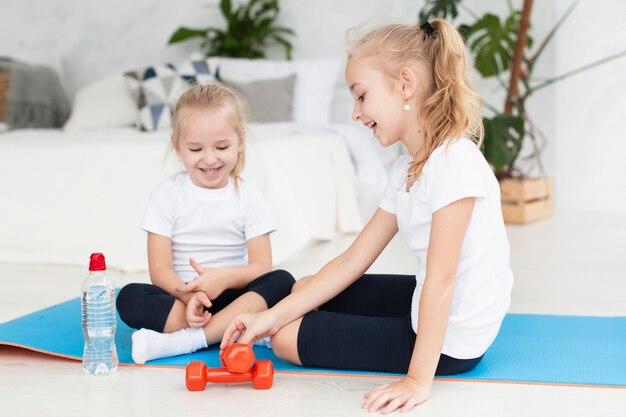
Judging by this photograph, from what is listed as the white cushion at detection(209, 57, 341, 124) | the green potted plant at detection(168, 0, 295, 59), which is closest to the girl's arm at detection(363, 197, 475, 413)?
the white cushion at detection(209, 57, 341, 124)

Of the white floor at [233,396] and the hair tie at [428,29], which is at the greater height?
the hair tie at [428,29]

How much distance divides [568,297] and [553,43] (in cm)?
244

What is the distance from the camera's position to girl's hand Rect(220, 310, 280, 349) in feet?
5.17

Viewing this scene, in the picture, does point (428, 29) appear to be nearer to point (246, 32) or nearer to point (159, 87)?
point (159, 87)

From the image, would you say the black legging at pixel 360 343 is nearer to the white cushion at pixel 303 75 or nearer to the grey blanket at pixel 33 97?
the white cushion at pixel 303 75

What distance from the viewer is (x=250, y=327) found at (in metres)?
1.58

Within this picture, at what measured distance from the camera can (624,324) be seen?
6.65ft

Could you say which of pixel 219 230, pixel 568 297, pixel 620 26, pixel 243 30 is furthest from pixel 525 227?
pixel 219 230

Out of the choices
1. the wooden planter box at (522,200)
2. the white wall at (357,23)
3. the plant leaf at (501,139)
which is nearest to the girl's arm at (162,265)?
the plant leaf at (501,139)

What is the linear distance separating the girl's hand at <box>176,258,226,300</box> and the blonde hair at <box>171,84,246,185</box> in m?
0.30

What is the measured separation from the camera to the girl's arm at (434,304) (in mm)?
1389

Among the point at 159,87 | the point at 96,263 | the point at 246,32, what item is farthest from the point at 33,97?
the point at 96,263

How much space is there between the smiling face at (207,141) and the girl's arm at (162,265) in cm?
16

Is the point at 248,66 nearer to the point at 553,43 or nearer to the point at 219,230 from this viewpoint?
the point at 553,43
